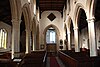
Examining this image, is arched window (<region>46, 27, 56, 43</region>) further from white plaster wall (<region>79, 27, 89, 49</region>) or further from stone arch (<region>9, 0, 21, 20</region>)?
stone arch (<region>9, 0, 21, 20</region>)

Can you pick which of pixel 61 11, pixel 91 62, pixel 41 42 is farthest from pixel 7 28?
pixel 91 62

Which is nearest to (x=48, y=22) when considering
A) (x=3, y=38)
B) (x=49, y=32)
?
(x=49, y=32)

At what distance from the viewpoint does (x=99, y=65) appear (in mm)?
6203

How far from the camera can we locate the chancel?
7.22m

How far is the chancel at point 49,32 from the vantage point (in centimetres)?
722

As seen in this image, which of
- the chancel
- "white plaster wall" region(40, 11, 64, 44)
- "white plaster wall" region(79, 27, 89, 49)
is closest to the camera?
the chancel

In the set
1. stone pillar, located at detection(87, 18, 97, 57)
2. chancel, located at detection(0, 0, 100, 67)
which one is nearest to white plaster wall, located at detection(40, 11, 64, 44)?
chancel, located at detection(0, 0, 100, 67)

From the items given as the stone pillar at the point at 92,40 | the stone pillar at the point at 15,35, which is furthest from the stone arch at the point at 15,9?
the stone pillar at the point at 92,40

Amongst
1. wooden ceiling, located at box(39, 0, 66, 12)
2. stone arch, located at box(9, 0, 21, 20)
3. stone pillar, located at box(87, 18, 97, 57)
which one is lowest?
stone pillar, located at box(87, 18, 97, 57)

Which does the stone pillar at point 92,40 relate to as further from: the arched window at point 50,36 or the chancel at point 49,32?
the arched window at point 50,36

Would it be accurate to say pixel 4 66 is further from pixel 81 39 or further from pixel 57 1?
pixel 81 39

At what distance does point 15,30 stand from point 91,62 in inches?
196

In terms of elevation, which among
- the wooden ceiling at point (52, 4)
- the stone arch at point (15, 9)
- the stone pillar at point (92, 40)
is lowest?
the stone pillar at point (92, 40)

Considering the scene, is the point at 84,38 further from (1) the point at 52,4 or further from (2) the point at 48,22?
(1) the point at 52,4
